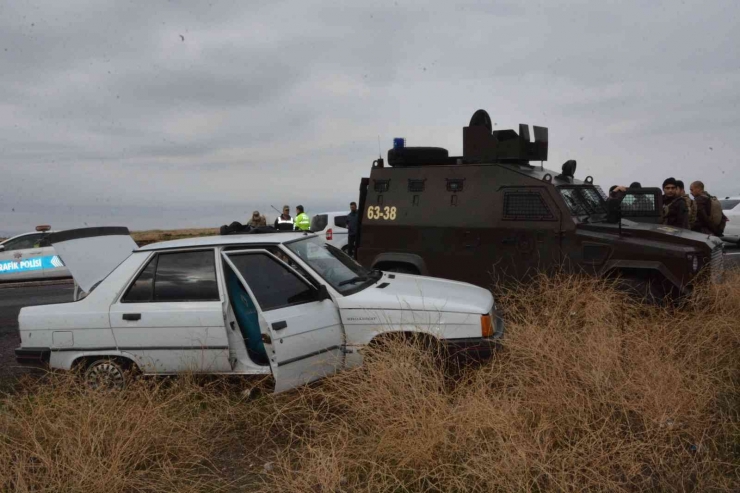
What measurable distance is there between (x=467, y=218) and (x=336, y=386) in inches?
146

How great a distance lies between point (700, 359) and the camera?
5547 millimetres

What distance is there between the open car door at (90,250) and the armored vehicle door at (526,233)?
4454mm

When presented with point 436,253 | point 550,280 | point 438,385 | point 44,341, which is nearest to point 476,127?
point 436,253

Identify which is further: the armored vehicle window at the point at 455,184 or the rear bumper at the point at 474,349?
the armored vehicle window at the point at 455,184

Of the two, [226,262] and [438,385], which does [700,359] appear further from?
[226,262]

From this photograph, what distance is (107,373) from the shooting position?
541cm

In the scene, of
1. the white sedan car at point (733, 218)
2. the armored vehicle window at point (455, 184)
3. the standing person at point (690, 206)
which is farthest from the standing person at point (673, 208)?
the white sedan car at point (733, 218)

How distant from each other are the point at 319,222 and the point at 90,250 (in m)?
10.9

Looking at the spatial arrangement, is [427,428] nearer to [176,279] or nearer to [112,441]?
[112,441]

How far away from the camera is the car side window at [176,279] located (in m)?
5.41

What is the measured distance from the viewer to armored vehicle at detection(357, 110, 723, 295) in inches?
272

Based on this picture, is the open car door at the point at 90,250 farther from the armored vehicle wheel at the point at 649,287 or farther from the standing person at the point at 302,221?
the standing person at the point at 302,221

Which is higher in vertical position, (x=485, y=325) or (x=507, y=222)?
(x=507, y=222)

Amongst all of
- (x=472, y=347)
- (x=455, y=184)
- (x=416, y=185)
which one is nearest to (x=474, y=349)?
(x=472, y=347)
